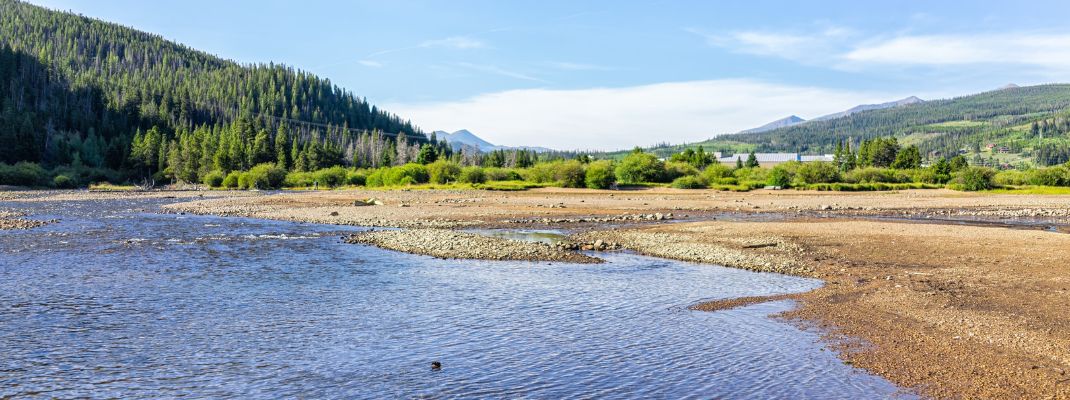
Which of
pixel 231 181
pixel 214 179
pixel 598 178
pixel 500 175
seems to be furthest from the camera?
pixel 214 179

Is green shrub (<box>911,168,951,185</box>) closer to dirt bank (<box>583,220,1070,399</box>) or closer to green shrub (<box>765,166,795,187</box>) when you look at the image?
green shrub (<box>765,166,795,187</box>)

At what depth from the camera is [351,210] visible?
59625 mm

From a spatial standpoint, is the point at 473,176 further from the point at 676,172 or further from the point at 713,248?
the point at 713,248

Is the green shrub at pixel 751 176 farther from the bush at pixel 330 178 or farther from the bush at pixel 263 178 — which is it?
the bush at pixel 263 178

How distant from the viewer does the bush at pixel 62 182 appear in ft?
376

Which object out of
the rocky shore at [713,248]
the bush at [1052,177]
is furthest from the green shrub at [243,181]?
the bush at [1052,177]

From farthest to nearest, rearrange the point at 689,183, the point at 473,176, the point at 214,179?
the point at 214,179
the point at 473,176
the point at 689,183

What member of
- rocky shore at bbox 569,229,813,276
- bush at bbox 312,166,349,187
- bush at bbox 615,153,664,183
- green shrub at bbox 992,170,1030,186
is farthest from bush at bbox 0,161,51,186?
green shrub at bbox 992,170,1030,186

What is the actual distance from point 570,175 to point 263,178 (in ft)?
183

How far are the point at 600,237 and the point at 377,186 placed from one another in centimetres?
8822

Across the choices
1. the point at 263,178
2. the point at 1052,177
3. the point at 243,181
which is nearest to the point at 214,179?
the point at 243,181

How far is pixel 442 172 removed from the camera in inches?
4786

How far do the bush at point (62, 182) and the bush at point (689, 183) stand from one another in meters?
98.6

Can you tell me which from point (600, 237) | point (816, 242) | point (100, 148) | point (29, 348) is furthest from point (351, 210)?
point (100, 148)
